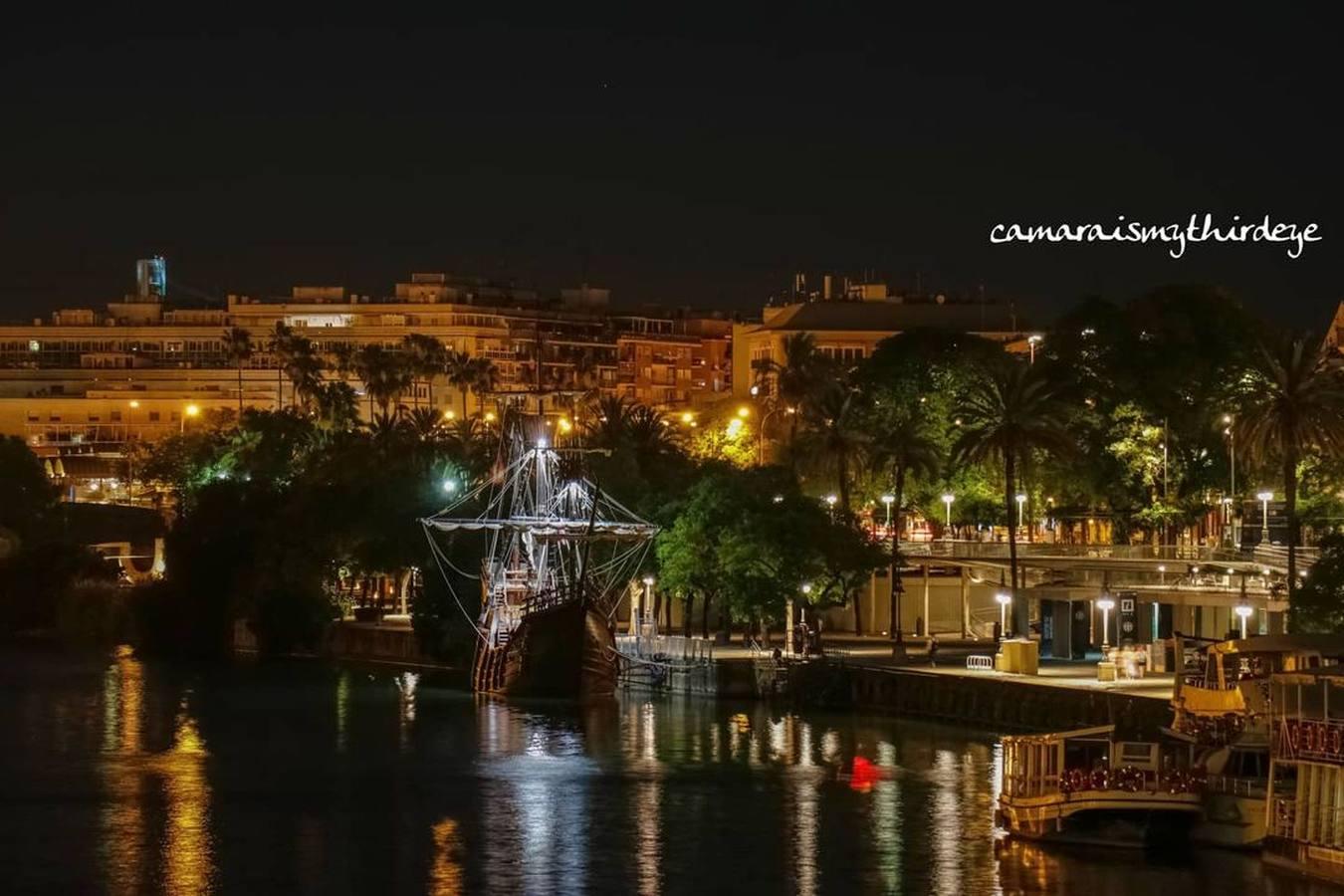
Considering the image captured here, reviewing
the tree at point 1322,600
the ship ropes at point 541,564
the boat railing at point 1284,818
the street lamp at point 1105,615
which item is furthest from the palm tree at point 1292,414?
the boat railing at point 1284,818

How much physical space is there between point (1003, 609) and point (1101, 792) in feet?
146

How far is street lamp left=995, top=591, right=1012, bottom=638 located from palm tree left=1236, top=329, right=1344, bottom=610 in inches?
479

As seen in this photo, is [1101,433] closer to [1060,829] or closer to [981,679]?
[981,679]

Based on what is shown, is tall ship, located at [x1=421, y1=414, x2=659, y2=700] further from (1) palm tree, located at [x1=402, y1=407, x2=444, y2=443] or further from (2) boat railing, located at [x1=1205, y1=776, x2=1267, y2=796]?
(2) boat railing, located at [x1=1205, y1=776, x2=1267, y2=796]

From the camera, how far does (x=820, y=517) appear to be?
11762 cm

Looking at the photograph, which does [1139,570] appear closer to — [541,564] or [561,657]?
[561,657]

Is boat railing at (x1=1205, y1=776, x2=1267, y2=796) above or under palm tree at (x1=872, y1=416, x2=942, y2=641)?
under

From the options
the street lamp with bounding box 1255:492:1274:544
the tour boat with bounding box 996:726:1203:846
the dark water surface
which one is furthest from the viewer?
the street lamp with bounding box 1255:492:1274:544

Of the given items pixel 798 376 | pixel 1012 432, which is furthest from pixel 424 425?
pixel 1012 432

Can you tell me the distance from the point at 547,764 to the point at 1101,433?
4847 cm

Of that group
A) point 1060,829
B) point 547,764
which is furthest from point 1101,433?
point 1060,829

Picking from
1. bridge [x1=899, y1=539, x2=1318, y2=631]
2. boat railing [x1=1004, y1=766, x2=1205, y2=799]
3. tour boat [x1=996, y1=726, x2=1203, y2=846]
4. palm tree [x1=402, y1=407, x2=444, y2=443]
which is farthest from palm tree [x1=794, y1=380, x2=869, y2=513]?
boat railing [x1=1004, y1=766, x2=1205, y2=799]

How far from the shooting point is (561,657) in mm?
112125

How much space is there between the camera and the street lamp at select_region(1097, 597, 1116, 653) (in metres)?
106
